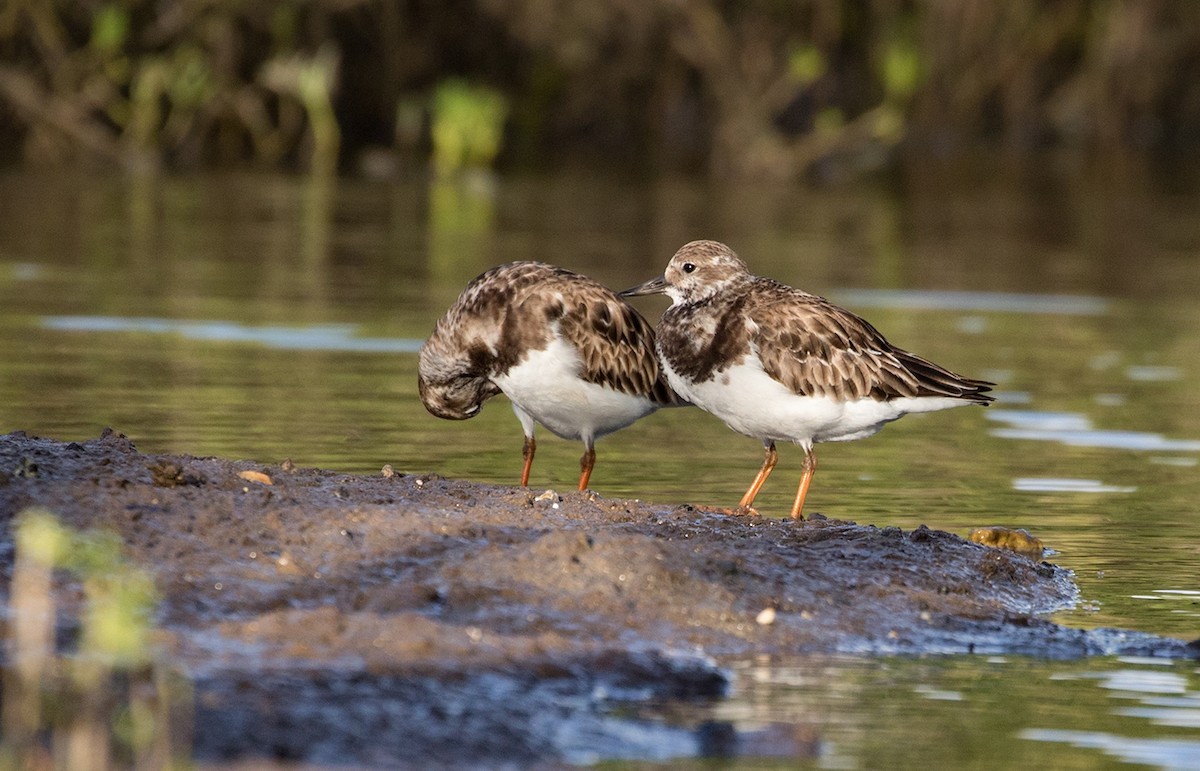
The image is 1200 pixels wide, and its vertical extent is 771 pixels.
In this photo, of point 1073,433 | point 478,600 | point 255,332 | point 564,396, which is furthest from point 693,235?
point 478,600

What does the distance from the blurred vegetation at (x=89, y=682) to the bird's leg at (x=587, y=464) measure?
3323 mm

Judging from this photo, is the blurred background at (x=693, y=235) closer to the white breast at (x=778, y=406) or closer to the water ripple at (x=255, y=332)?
the water ripple at (x=255, y=332)

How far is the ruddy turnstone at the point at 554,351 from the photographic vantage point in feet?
30.4

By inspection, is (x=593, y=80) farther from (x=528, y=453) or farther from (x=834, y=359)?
(x=834, y=359)

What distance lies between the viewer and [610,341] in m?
9.40

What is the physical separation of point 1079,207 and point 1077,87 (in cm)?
1003

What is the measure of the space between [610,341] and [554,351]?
303 millimetres

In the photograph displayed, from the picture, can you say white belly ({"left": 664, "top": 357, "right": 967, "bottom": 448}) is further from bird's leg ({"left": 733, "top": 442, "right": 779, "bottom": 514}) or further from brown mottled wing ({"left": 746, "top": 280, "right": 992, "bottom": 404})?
bird's leg ({"left": 733, "top": 442, "right": 779, "bottom": 514})

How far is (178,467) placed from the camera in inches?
310

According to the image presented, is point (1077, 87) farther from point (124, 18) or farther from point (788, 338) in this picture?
point (788, 338)

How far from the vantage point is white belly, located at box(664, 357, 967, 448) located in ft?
28.6

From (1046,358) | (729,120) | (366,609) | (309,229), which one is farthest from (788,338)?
(729,120)

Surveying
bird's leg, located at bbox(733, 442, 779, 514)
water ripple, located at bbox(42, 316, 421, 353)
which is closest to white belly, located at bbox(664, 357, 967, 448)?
bird's leg, located at bbox(733, 442, 779, 514)

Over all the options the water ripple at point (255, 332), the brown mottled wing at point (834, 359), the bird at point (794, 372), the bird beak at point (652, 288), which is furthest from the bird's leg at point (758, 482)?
the water ripple at point (255, 332)
